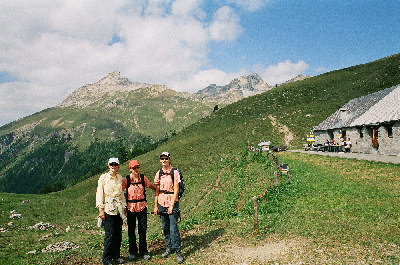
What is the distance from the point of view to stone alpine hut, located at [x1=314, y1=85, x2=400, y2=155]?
28.4 m

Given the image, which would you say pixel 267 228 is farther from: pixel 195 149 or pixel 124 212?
pixel 195 149

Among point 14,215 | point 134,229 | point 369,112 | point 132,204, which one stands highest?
point 369,112

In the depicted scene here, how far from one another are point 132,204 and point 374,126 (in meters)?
33.2

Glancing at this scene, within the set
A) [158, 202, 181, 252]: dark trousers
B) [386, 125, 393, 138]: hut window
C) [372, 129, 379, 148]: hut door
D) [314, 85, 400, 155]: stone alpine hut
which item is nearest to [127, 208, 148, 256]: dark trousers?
[158, 202, 181, 252]: dark trousers

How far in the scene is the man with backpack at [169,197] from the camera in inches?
348

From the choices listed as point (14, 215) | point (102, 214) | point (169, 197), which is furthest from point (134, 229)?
point (14, 215)

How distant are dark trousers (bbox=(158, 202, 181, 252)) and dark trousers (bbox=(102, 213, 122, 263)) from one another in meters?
1.57

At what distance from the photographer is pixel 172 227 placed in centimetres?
887

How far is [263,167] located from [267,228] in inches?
628

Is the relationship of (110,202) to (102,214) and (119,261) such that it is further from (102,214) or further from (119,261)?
(119,261)

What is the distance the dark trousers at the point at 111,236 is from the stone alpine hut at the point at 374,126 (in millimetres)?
30694

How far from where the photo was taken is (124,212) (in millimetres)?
8820

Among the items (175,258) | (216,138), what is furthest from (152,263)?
(216,138)

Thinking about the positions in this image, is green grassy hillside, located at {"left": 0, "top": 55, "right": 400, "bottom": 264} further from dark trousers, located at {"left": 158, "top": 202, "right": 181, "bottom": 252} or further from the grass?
dark trousers, located at {"left": 158, "top": 202, "right": 181, "bottom": 252}
